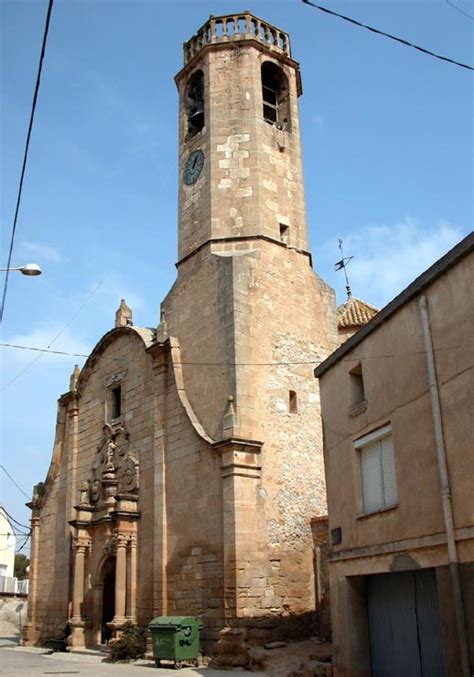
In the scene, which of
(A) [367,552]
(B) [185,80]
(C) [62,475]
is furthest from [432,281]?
(C) [62,475]

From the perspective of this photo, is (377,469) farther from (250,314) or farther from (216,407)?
(250,314)

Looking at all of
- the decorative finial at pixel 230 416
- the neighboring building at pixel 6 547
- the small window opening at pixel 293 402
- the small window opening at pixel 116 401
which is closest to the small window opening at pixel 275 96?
the small window opening at pixel 293 402

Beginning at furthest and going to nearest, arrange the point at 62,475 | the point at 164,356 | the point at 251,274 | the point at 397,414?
1. the point at 62,475
2. the point at 164,356
3. the point at 251,274
4. the point at 397,414

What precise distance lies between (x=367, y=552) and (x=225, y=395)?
7245mm

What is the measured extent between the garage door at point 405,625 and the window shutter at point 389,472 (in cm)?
108

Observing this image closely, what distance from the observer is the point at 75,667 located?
633 inches

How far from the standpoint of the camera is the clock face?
69.4 feet

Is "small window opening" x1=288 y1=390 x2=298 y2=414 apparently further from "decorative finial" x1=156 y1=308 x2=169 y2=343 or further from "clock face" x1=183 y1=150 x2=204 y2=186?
"clock face" x1=183 y1=150 x2=204 y2=186

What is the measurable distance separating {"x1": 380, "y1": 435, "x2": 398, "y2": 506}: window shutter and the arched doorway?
1202 cm

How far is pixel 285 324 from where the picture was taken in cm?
1908

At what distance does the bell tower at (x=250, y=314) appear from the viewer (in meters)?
16.3

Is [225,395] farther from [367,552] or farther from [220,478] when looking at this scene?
[367,552]

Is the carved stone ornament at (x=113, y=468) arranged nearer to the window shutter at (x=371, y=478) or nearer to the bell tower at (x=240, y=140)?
the bell tower at (x=240, y=140)

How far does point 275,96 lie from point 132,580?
1496 cm
